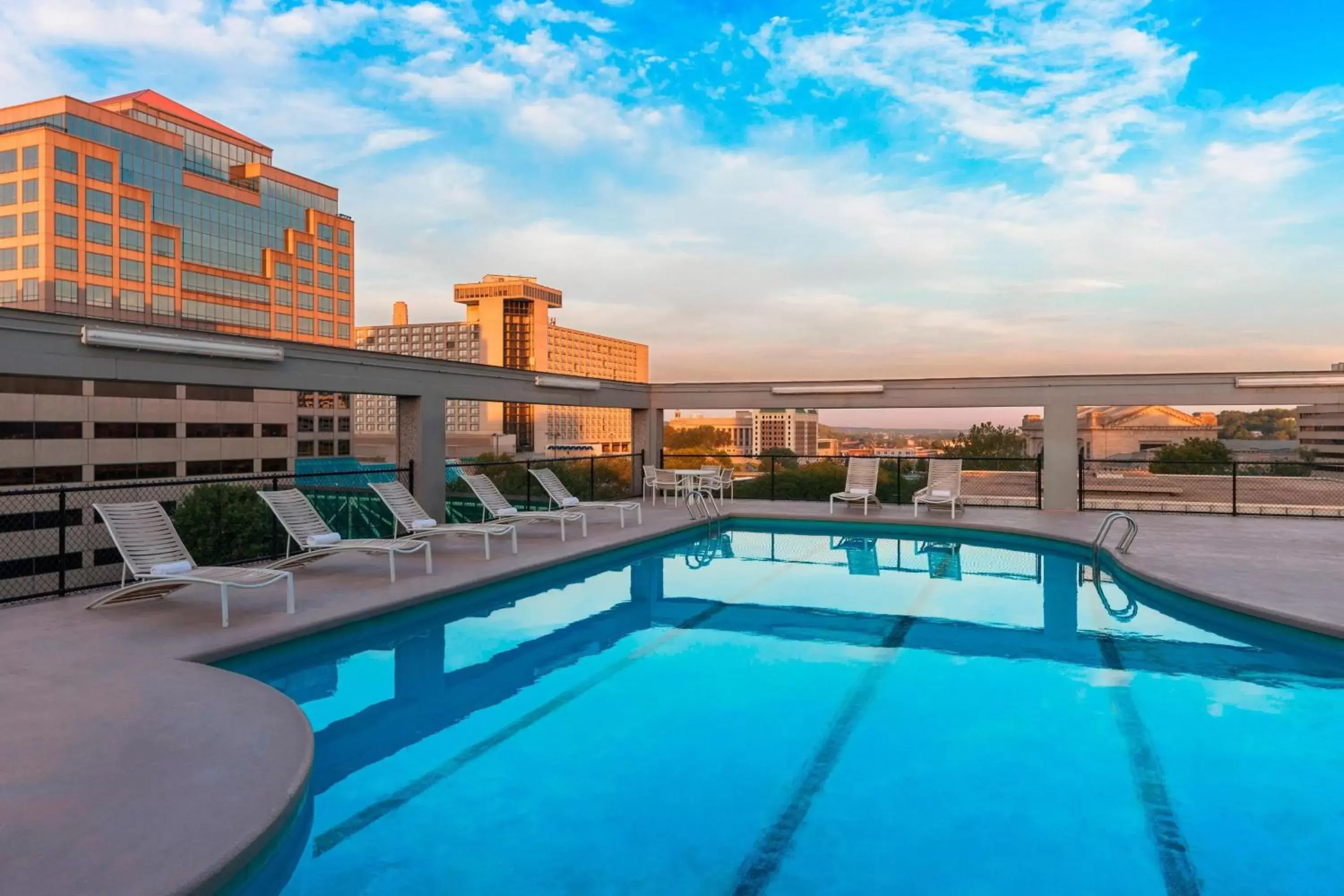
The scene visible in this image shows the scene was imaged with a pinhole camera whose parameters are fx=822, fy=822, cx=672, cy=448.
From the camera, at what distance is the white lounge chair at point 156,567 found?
599 cm

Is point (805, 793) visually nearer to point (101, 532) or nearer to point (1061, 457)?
point (1061, 457)

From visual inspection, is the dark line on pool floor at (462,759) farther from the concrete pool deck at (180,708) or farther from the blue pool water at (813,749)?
the concrete pool deck at (180,708)

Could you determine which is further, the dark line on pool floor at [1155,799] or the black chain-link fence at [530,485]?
the black chain-link fence at [530,485]

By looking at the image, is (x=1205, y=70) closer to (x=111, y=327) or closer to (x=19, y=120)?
(x=111, y=327)

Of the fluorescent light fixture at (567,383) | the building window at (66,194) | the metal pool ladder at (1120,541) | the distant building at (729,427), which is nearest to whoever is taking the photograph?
the metal pool ladder at (1120,541)

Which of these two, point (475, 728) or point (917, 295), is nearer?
point (475, 728)

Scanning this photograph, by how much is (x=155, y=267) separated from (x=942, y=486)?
3674 inches

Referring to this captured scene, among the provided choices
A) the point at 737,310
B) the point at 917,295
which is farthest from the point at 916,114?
the point at 737,310

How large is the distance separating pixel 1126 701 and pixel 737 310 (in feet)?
66.0

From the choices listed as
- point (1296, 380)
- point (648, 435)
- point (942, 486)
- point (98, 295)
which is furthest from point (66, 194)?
point (1296, 380)

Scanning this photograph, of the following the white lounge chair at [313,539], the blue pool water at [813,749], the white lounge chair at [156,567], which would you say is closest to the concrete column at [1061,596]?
the blue pool water at [813,749]

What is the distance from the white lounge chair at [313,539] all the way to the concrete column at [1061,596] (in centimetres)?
573

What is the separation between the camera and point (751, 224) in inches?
735

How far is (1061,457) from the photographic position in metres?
14.1
